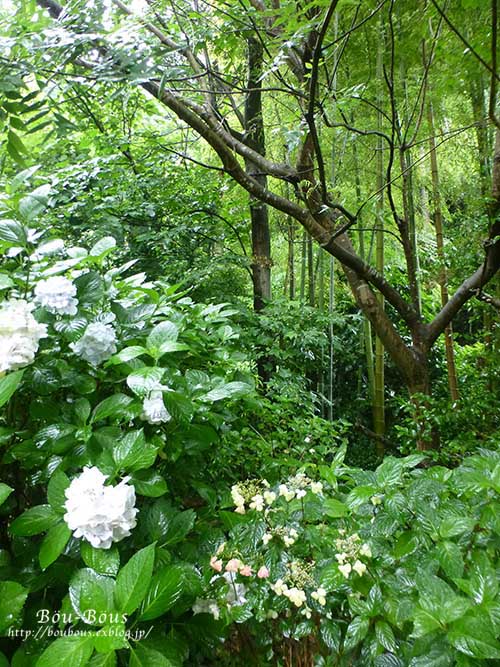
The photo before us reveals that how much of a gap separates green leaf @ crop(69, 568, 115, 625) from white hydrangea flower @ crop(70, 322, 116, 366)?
31cm

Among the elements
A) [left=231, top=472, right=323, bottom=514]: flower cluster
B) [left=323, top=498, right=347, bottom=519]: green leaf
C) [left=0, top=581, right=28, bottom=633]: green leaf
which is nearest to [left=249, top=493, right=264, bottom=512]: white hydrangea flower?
[left=231, top=472, right=323, bottom=514]: flower cluster

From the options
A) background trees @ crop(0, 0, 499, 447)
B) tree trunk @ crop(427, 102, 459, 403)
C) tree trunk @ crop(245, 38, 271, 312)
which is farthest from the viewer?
→ tree trunk @ crop(245, 38, 271, 312)

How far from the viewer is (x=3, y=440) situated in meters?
0.60

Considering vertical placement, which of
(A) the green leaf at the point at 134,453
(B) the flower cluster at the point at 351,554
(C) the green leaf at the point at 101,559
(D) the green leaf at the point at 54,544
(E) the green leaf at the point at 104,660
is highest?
(A) the green leaf at the point at 134,453

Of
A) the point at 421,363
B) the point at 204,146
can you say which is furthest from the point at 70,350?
the point at 204,146

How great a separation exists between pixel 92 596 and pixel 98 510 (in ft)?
0.29

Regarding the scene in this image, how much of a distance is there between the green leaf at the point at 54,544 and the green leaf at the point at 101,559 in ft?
0.09

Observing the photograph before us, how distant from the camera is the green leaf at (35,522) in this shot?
54 cm

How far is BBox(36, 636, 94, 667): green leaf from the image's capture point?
43 cm

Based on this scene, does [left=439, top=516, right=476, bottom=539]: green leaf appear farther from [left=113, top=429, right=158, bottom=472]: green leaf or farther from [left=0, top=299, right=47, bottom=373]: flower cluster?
[left=0, top=299, right=47, bottom=373]: flower cluster

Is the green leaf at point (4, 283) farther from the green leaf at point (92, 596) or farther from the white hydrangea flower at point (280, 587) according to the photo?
the white hydrangea flower at point (280, 587)

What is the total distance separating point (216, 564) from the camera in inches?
24.2

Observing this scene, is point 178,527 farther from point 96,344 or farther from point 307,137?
point 307,137

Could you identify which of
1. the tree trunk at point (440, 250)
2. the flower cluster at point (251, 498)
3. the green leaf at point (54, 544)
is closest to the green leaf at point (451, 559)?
the flower cluster at point (251, 498)
